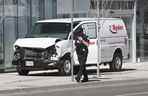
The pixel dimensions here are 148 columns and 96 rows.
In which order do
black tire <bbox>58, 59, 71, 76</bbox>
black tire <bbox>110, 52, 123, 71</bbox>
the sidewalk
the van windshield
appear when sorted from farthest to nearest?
black tire <bbox>110, 52, 123, 71</bbox> < the van windshield < black tire <bbox>58, 59, 71, 76</bbox> < the sidewalk

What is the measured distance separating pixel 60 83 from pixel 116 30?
22.6 feet

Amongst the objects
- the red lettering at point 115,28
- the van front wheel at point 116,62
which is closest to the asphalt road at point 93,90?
the van front wheel at point 116,62

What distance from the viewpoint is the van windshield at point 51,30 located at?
76.9 ft

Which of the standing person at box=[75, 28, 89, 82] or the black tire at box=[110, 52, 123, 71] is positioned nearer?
the standing person at box=[75, 28, 89, 82]

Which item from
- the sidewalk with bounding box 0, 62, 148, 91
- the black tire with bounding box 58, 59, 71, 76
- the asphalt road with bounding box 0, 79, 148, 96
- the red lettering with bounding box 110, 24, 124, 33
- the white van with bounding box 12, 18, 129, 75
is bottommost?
the asphalt road with bounding box 0, 79, 148, 96

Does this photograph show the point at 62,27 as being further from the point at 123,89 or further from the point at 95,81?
the point at 123,89

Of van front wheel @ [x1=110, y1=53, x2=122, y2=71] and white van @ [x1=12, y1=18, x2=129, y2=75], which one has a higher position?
white van @ [x1=12, y1=18, x2=129, y2=75]

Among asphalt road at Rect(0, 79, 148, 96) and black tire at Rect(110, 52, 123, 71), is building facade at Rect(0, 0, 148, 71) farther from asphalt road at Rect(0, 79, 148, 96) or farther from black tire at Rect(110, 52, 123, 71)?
asphalt road at Rect(0, 79, 148, 96)

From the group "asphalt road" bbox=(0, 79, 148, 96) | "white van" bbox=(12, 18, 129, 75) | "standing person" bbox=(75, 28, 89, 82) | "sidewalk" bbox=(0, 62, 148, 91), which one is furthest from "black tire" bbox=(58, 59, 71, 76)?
"asphalt road" bbox=(0, 79, 148, 96)

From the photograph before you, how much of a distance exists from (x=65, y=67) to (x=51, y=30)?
6.40 feet

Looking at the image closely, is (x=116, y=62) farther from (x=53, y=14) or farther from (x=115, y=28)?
(x=53, y=14)

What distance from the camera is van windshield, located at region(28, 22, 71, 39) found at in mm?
23453

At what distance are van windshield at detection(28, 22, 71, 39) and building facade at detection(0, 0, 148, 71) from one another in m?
0.79

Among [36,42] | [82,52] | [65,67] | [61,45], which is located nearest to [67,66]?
[65,67]
